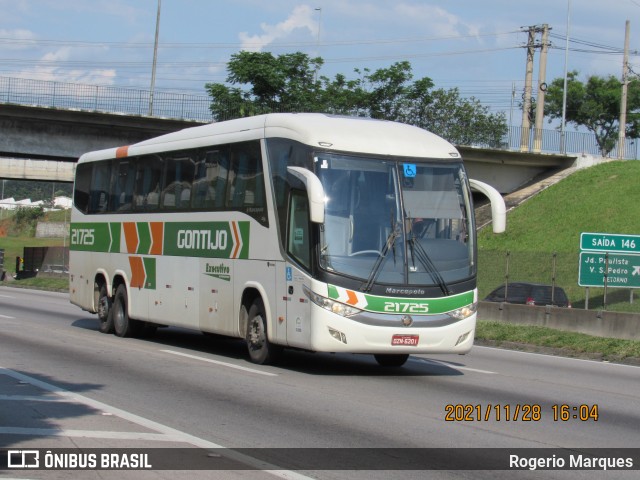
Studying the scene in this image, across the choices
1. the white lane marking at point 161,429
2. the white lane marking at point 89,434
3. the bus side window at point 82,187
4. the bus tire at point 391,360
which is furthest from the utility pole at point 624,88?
the white lane marking at point 89,434

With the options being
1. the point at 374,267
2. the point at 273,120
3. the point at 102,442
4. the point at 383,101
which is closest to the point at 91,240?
the point at 273,120

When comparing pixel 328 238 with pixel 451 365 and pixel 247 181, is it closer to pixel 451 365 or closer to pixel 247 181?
pixel 247 181

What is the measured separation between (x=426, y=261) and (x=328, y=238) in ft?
4.83

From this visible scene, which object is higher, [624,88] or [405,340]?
[624,88]

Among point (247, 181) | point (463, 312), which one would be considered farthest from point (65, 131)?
point (463, 312)

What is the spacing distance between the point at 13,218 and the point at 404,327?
138 m

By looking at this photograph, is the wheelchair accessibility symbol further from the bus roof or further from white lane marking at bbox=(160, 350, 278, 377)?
white lane marking at bbox=(160, 350, 278, 377)

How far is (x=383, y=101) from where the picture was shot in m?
68.1

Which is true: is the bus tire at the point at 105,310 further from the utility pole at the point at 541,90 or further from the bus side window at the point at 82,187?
the utility pole at the point at 541,90

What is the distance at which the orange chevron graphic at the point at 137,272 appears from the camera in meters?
19.8

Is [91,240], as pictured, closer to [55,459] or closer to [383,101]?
[55,459]

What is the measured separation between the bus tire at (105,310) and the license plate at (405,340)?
8916 mm

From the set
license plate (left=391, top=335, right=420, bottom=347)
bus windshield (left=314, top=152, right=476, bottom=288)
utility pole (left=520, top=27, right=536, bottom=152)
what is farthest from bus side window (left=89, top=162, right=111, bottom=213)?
utility pole (left=520, top=27, right=536, bottom=152)

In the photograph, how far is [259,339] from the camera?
1560cm
